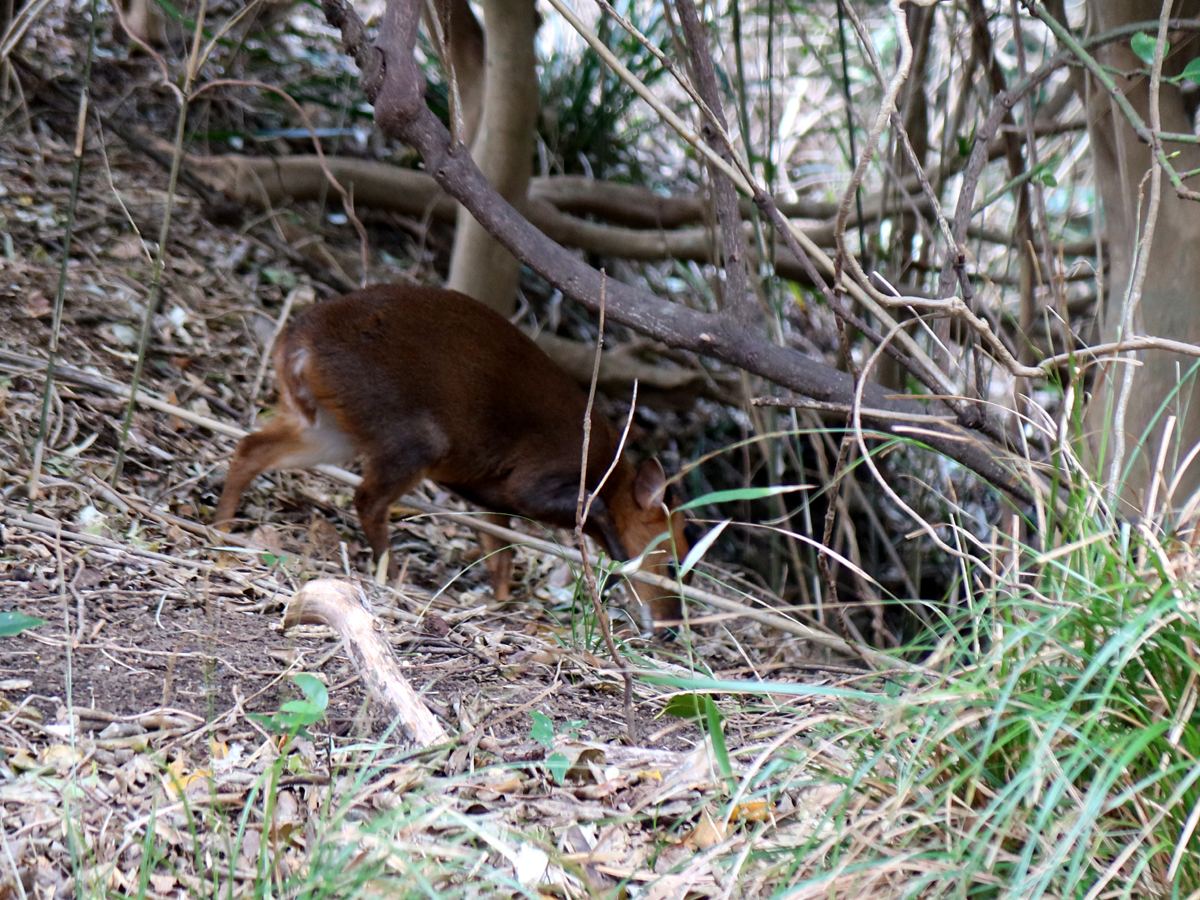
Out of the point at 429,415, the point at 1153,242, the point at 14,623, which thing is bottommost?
the point at 14,623

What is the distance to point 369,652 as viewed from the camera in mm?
2117

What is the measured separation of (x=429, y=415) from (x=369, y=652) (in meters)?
1.74

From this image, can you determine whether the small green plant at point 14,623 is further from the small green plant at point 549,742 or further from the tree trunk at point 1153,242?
the tree trunk at point 1153,242

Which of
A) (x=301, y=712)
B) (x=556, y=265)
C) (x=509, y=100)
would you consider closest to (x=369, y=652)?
(x=301, y=712)

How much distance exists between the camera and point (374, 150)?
586 cm

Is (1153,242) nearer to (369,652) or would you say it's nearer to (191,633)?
(369,652)

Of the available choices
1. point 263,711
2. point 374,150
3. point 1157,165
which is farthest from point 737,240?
point 374,150

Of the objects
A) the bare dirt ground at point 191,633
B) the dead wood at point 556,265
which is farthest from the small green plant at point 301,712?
the dead wood at point 556,265

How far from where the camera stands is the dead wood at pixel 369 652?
6.52 feet

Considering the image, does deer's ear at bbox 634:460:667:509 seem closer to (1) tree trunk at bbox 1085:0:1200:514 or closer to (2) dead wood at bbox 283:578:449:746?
(1) tree trunk at bbox 1085:0:1200:514

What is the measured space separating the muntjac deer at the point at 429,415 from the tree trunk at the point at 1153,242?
1.42m

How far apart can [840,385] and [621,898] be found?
5.05ft

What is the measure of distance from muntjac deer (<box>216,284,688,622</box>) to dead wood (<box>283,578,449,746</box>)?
1.32 meters

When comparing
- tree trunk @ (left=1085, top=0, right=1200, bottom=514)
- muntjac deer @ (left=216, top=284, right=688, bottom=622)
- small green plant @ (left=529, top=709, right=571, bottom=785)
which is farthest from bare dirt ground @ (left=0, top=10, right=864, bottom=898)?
tree trunk @ (left=1085, top=0, right=1200, bottom=514)
